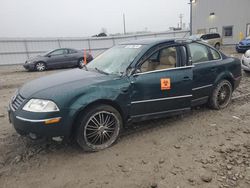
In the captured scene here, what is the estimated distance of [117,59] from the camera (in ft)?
13.0

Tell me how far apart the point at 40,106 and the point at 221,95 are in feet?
12.3

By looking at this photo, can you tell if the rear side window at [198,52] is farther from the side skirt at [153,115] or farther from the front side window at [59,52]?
the front side window at [59,52]

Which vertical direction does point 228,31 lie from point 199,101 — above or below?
above

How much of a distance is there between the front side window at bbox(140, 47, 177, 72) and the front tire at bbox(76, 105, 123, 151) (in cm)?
105

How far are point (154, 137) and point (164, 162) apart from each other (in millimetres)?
741

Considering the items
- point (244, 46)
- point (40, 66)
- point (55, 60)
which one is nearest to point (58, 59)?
point (55, 60)

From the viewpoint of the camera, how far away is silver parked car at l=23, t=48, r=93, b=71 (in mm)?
13258

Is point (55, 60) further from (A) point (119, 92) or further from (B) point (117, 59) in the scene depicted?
(A) point (119, 92)

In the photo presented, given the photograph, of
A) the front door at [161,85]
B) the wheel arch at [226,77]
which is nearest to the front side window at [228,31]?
the wheel arch at [226,77]

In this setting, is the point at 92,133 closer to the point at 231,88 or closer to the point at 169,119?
the point at 169,119

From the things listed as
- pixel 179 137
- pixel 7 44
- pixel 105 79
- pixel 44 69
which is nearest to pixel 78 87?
pixel 105 79

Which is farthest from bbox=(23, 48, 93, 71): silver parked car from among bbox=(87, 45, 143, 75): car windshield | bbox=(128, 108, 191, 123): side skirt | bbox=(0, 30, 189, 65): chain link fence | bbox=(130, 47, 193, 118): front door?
bbox=(128, 108, 191, 123): side skirt

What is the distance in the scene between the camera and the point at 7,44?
18344 mm

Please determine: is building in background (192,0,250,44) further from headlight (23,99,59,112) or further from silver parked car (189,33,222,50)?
headlight (23,99,59,112)
